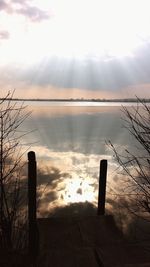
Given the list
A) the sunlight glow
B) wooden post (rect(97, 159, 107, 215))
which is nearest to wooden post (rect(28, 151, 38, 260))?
wooden post (rect(97, 159, 107, 215))

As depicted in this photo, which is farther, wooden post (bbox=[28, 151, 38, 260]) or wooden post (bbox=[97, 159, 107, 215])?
wooden post (bbox=[97, 159, 107, 215])

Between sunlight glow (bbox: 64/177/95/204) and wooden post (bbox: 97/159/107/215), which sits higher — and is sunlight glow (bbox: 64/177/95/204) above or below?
below

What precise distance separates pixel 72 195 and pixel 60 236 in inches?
282

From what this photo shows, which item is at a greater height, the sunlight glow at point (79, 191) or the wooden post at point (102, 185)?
the wooden post at point (102, 185)

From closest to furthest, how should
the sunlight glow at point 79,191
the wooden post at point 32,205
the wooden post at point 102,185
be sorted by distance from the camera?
the wooden post at point 32,205 → the wooden post at point 102,185 → the sunlight glow at point 79,191

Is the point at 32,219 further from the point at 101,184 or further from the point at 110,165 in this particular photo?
the point at 110,165

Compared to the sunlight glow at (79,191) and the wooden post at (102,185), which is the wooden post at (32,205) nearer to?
the wooden post at (102,185)

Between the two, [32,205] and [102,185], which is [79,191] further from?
[32,205]

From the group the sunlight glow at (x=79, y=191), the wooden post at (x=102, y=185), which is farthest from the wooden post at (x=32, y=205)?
the sunlight glow at (x=79, y=191)

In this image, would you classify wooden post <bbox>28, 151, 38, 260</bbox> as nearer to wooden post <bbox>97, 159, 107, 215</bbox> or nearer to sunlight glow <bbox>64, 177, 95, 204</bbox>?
wooden post <bbox>97, 159, 107, 215</bbox>

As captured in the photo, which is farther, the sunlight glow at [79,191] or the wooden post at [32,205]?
the sunlight glow at [79,191]

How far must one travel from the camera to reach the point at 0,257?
6703 millimetres

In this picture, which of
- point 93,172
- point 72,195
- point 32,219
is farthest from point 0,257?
point 93,172

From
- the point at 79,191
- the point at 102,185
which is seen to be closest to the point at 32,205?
the point at 102,185
